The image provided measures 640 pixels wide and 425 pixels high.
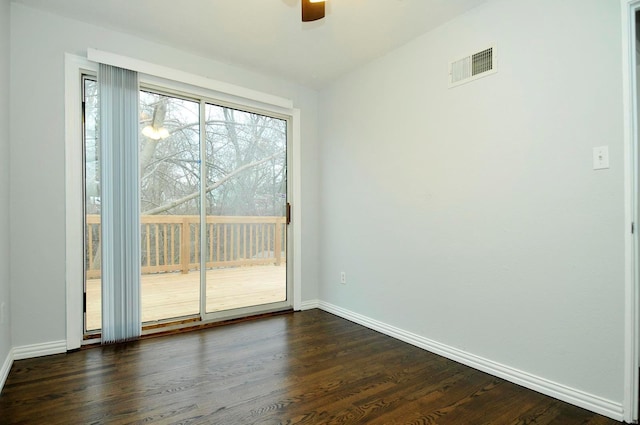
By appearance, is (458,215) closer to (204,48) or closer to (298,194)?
(298,194)

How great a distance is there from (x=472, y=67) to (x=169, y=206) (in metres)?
2.85

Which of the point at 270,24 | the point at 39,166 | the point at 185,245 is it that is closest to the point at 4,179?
the point at 39,166

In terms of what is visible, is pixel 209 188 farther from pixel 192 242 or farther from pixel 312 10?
pixel 312 10

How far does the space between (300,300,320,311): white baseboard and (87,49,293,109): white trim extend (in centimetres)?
226

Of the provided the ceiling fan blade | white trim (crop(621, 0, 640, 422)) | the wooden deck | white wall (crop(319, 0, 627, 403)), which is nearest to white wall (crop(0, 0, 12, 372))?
the wooden deck

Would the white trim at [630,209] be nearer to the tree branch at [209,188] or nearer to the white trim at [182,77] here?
the white trim at [182,77]

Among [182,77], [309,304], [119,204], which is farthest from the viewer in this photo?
[309,304]

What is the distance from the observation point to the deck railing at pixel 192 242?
9.21ft

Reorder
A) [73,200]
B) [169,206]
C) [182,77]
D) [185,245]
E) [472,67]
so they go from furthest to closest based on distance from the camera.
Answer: [185,245]
[169,206]
[182,77]
[73,200]
[472,67]

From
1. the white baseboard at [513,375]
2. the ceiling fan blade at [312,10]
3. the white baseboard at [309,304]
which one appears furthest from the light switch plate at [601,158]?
the white baseboard at [309,304]

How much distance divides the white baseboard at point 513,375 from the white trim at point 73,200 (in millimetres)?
2503

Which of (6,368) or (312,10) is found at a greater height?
(312,10)

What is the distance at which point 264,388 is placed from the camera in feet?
6.68

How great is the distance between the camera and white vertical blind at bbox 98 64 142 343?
2684mm
